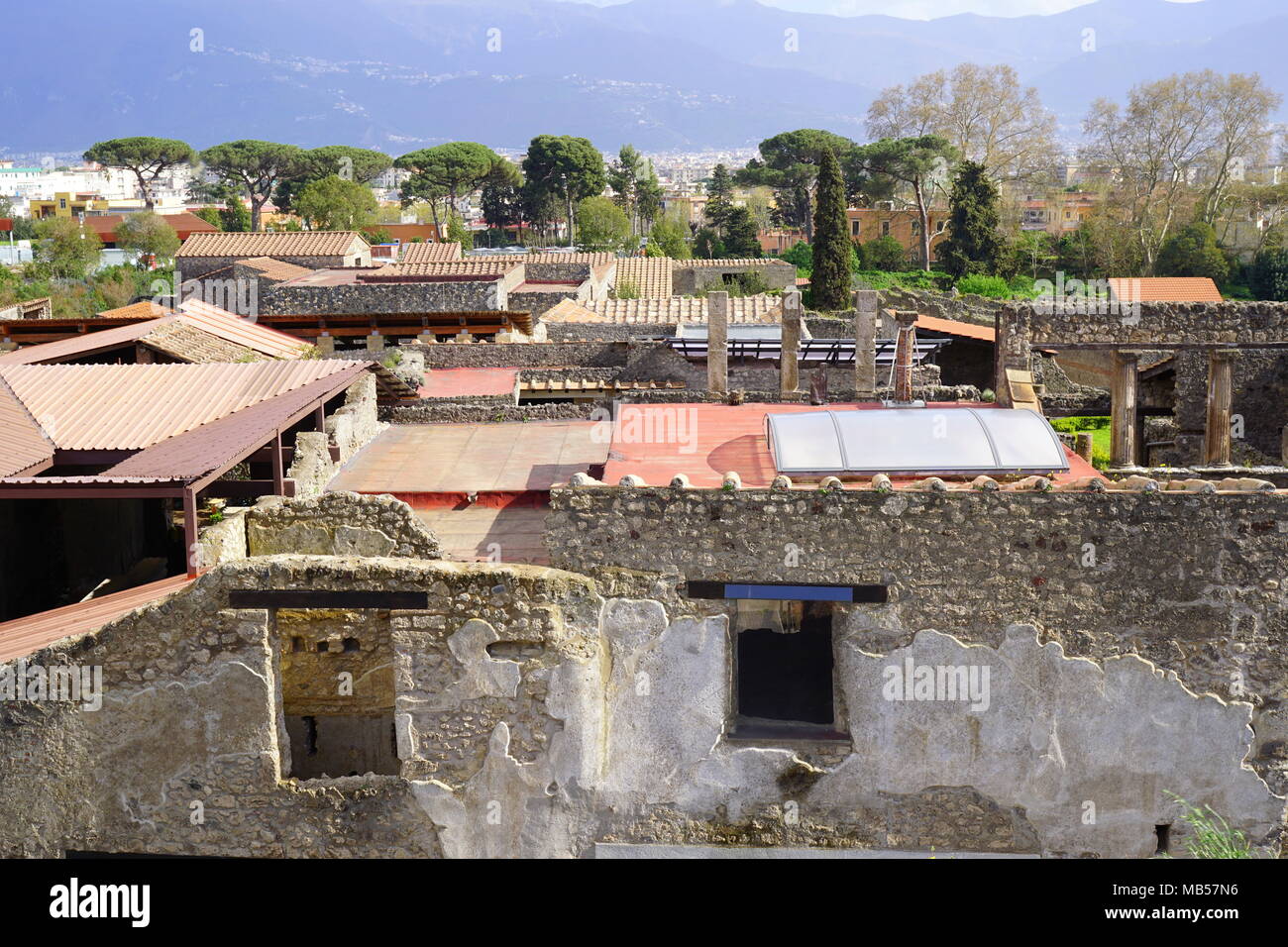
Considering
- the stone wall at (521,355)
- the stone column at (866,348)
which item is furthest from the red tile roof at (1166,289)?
the stone column at (866,348)

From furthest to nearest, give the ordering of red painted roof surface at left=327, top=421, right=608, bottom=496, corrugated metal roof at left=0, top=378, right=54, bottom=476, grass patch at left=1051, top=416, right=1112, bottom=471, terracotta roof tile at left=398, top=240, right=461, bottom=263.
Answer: terracotta roof tile at left=398, top=240, right=461, bottom=263
grass patch at left=1051, top=416, right=1112, bottom=471
red painted roof surface at left=327, top=421, right=608, bottom=496
corrugated metal roof at left=0, top=378, right=54, bottom=476

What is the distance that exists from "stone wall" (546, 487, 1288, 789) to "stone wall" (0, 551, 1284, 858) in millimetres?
236

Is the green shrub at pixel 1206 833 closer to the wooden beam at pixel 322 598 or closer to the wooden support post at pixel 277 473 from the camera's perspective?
the wooden beam at pixel 322 598

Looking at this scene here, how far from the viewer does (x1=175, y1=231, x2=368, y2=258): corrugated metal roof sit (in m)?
52.0

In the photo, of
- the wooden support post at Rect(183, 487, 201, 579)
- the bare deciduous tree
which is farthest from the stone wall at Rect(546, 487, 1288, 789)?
the bare deciduous tree

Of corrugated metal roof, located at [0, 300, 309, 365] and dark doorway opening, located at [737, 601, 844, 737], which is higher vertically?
corrugated metal roof, located at [0, 300, 309, 365]

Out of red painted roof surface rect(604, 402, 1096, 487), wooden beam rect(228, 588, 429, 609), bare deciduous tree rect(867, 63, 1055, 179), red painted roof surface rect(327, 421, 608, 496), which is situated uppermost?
bare deciduous tree rect(867, 63, 1055, 179)

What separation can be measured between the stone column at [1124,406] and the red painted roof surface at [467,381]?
9.67m

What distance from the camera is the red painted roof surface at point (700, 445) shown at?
42.2 ft

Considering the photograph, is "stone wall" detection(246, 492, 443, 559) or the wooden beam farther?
"stone wall" detection(246, 492, 443, 559)

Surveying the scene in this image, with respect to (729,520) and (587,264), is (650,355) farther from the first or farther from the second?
(587,264)

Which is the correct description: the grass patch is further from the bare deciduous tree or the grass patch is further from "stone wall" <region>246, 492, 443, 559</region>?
the bare deciduous tree
